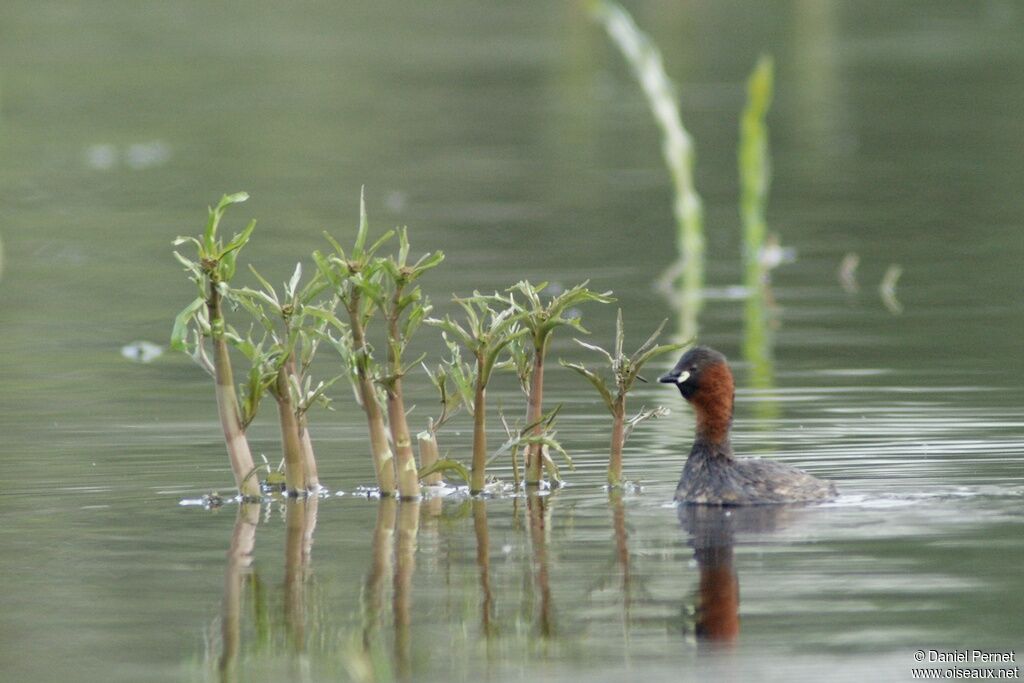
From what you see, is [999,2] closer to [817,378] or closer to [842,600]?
[817,378]

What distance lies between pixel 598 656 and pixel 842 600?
0.92m

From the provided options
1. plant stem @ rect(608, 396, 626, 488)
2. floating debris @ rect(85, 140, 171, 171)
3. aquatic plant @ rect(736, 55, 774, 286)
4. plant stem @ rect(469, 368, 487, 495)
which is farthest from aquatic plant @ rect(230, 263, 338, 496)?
floating debris @ rect(85, 140, 171, 171)

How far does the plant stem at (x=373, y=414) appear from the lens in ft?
26.2

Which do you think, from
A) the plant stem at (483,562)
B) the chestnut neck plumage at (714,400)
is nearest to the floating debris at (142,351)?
the plant stem at (483,562)

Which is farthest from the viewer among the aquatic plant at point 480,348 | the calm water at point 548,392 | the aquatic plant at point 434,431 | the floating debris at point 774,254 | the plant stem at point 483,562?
the floating debris at point 774,254

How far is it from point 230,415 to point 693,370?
1914 mm

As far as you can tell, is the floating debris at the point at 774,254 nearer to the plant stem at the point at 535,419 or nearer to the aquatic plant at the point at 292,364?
the plant stem at the point at 535,419

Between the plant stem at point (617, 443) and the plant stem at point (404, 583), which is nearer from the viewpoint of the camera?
the plant stem at point (404, 583)

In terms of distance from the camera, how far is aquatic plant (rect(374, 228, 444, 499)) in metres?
7.87

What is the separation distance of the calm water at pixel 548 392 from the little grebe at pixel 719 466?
0.48 feet

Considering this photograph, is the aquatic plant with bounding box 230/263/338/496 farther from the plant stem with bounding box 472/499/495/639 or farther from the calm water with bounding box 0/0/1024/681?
the plant stem with bounding box 472/499/495/639

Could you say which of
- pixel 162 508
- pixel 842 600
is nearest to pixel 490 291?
pixel 162 508

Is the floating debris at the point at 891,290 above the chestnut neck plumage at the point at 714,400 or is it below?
above

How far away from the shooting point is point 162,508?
26.6ft
